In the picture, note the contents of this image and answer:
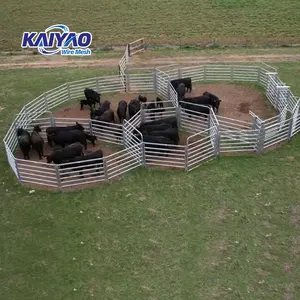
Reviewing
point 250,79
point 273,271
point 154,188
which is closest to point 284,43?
point 250,79

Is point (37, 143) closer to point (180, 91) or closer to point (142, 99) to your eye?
point (142, 99)

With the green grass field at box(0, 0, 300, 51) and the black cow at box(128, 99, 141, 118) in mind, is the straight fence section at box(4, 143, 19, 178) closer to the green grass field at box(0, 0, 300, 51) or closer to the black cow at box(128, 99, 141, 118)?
the black cow at box(128, 99, 141, 118)

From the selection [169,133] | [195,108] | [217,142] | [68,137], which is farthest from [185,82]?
[68,137]

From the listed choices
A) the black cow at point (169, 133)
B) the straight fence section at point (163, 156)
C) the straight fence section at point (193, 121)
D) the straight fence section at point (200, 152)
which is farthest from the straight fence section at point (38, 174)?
the straight fence section at point (193, 121)

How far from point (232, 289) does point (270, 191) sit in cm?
401

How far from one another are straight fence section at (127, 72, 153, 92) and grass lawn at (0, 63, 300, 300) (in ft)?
22.3

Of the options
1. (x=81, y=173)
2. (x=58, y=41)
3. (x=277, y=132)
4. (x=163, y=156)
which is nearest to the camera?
(x=81, y=173)

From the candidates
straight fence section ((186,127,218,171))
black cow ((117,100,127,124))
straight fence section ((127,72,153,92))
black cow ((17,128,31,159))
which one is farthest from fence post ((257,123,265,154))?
black cow ((17,128,31,159))

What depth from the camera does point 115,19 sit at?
31.8 metres

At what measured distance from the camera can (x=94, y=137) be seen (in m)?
15.7

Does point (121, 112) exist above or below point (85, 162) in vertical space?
below

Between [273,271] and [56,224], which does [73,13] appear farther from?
[273,271]

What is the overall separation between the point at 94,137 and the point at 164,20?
17854 mm

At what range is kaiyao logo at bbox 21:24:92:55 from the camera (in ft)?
86.1
